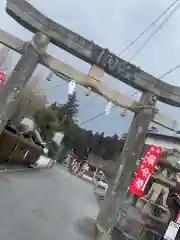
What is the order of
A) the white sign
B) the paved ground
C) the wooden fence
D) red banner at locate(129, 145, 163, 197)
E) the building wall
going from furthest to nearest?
the building wall, the wooden fence, red banner at locate(129, 145, 163, 197), the white sign, the paved ground

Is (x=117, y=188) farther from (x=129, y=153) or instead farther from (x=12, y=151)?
(x=12, y=151)

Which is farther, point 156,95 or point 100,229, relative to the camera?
point 156,95

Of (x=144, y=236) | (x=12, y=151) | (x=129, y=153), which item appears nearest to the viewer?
(x=144, y=236)

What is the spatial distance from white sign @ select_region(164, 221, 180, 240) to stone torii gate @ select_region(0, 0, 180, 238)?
2.21m

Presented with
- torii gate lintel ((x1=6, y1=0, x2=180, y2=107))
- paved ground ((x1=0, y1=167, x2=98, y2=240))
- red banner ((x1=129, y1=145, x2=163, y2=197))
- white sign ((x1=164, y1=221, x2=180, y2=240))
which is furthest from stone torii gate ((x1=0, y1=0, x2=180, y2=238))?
white sign ((x1=164, y1=221, x2=180, y2=240))

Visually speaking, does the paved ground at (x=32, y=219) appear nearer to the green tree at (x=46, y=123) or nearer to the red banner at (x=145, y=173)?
the red banner at (x=145, y=173)

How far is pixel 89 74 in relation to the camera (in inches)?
509

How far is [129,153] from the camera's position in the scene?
517 inches

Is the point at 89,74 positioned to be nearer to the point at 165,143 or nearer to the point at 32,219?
the point at 32,219

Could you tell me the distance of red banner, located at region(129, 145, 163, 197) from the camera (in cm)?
1279

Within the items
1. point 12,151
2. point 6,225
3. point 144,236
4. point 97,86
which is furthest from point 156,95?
point 12,151

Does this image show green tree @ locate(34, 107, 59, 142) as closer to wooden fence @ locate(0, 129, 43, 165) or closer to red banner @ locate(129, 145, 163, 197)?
wooden fence @ locate(0, 129, 43, 165)

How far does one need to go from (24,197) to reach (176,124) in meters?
6.85

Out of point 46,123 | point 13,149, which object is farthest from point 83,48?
point 46,123
